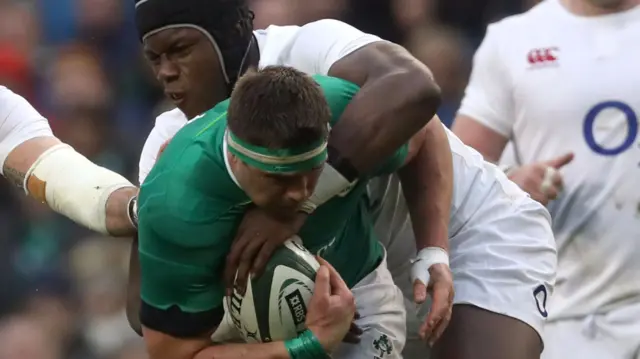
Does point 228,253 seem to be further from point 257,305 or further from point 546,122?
point 546,122

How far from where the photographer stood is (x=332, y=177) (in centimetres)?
261

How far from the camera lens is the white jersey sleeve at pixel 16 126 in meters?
3.36

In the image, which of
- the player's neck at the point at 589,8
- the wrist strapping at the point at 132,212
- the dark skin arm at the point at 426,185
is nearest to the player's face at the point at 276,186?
the dark skin arm at the point at 426,185

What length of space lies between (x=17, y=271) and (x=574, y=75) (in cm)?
249

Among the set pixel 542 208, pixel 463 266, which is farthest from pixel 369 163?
pixel 542 208

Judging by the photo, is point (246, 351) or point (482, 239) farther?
point (482, 239)

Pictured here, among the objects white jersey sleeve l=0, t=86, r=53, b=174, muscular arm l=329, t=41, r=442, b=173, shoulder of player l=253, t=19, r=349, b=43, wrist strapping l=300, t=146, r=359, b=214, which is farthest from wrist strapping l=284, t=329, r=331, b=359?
white jersey sleeve l=0, t=86, r=53, b=174

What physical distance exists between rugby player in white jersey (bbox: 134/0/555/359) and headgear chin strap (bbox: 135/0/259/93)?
0.20 ft

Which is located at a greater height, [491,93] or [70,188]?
[70,188]

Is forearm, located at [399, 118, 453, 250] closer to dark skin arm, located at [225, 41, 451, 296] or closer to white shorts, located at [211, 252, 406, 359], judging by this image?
white shorts, located at [211, 252, 406, 359]

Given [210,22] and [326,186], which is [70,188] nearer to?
[210,22]

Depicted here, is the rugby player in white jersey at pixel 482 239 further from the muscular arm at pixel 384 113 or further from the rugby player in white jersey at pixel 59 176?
the muscular arm at pixel 384 113

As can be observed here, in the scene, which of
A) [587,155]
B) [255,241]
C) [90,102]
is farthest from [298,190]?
[90,102]

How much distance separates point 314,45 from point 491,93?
124 cm
